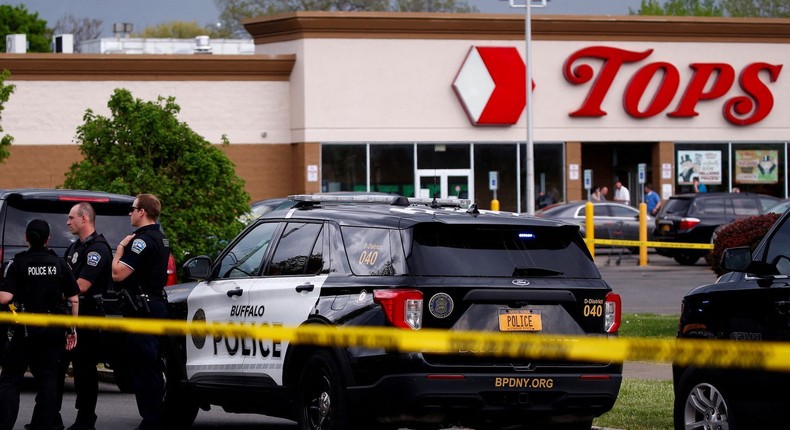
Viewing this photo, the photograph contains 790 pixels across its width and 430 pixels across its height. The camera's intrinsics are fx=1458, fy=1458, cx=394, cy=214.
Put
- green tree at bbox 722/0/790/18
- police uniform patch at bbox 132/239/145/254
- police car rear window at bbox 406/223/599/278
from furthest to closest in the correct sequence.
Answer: green tree at bbox 722/0/790/18, police uniform patch at bbox 132/239/145/254, police car rear window at bbox 406/223/599/278

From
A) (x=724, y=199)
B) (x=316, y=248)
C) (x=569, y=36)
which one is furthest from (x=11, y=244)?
(x=569, y=36)

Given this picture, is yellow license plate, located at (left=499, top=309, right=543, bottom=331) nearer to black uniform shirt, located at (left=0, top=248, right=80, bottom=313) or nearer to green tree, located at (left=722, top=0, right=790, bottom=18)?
black uniform shirt, located at (left=0, top=248, right=80, bottom=313)

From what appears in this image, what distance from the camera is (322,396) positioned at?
9656 millimetres

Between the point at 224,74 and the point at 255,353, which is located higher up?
the point at 224,74

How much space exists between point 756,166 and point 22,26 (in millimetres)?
57628

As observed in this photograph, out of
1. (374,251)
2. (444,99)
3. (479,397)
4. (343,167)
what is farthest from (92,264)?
(444,99)

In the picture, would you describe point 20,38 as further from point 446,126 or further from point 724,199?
point 724,199

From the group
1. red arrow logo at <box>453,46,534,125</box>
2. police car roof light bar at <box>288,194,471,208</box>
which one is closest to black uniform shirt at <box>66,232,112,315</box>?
police car roof light bar at <box>288,194,471,208</box>

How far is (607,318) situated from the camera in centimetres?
967

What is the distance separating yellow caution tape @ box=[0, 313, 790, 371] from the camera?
6496 mm

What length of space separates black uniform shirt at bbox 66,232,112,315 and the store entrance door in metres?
32.1

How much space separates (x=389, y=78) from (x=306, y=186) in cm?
407

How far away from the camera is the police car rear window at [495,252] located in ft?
30.6

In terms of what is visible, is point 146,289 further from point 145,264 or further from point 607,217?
point 607,217
